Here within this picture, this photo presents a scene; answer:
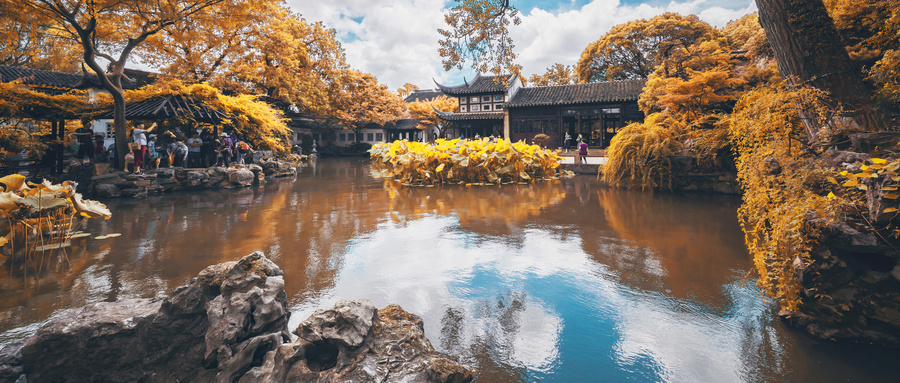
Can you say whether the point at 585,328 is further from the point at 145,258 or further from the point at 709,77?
the point at 709,77

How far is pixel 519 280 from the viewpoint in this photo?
12.8 feet

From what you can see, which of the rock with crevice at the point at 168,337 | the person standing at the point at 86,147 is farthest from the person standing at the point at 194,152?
the rock with crevice at the point at 168,337

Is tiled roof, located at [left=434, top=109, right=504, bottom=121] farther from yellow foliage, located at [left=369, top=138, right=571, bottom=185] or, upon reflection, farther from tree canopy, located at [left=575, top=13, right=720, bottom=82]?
yellow foliage, located at [left=369, top=138, right=571, bottom=185]

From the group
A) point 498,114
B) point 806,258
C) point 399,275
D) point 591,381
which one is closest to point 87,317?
point 399,275

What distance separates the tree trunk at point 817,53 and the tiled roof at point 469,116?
24103 millimetres

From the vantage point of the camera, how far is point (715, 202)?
7867 millimetres

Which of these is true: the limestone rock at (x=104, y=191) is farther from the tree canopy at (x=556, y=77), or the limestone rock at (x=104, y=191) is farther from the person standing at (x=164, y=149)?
the tree canopy at (x=556, y=77)

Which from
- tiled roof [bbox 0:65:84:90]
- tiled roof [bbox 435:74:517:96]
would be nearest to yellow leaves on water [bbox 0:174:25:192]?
tiled roof [bbox 0:65:84:90]

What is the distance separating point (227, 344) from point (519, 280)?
256cm

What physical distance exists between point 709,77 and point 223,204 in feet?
37.7

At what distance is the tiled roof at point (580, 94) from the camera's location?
22.0 metres

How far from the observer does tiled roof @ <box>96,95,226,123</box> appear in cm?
1110

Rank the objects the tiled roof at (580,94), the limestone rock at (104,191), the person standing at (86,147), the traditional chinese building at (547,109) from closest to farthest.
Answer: the limestone rock at (104,191) → the person standing at (86,147) → the tiled roof at (580,94) → the traditional chinese building at (547,109)

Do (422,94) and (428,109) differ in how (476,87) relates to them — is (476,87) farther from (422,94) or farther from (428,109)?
(422,94)
